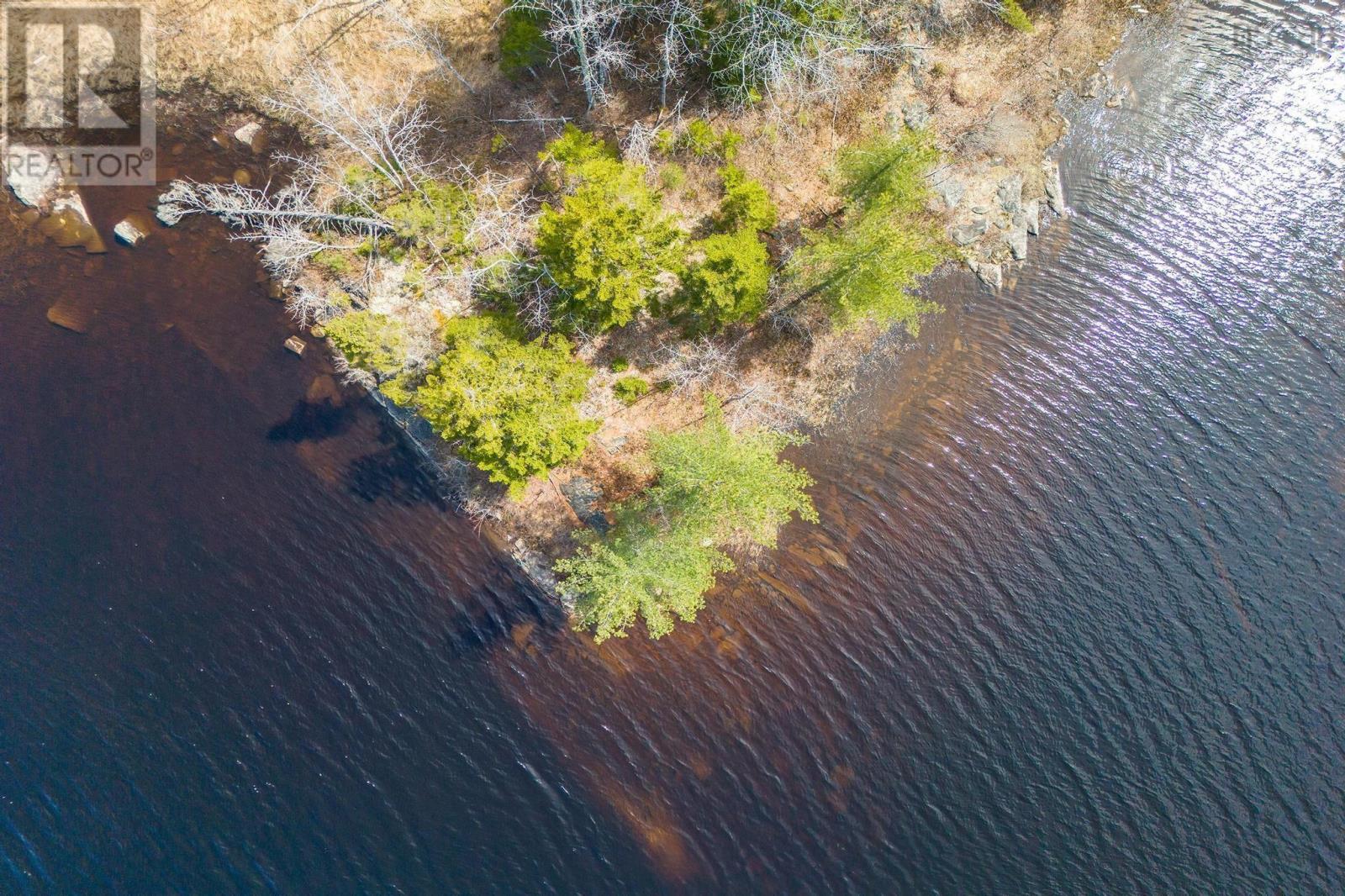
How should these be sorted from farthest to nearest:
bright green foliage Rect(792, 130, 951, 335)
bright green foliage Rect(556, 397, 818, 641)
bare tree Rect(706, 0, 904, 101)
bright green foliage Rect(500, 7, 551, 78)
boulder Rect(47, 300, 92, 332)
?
1. boulder Rect(47, 300, 92, 332)
2. bright green foliage Rect(500, 7, 551, 78)
3. bright green foliage Rect(556, 397, 818, 641)
4. bright green foliage Rect(792, 130, 951, 335)
5. bare tree Rect(706, 0, 904, 101)

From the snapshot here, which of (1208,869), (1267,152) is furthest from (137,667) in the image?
(1267,152)

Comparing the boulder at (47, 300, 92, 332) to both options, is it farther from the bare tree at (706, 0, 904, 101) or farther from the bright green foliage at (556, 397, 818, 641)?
the bare tree at (706, 0, 904, 101)

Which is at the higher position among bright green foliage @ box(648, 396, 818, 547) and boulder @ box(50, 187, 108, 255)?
boulder @ box(50, 187, 108, 255)

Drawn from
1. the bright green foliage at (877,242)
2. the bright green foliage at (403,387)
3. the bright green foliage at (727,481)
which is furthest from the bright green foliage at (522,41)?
the bright green foliage at (727,481)

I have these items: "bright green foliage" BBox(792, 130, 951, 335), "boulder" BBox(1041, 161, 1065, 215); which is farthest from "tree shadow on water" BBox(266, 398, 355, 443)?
"boulder" BBox(1041, 161, 1065, 215)

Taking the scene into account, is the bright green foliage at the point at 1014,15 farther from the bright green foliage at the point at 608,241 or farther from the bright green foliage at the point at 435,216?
the bright green foliage at the point at 435,216

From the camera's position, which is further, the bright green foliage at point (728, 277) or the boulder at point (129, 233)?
the boulder at point (129, 233)

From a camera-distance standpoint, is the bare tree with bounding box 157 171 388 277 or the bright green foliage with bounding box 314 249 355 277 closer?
the bare tree with bounding box 157 171 388 277
